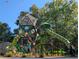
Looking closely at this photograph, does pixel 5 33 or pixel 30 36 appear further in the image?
pixel 30 36

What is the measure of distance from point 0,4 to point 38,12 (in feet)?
3.73

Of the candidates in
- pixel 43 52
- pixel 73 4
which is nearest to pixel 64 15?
pixel 73 4

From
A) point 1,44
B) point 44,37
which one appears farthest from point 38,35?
point 1,44

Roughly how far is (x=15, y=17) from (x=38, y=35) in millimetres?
858

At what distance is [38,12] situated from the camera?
13.1m

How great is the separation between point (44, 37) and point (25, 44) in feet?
1.84

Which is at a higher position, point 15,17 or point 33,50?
point 15,17

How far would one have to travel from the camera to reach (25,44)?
13.1 metres

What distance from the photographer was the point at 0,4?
12.6m

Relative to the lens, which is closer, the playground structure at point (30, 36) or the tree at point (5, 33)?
the tree at point (5, 33)

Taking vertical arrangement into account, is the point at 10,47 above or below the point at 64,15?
below

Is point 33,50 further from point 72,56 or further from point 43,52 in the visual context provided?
point 72,56

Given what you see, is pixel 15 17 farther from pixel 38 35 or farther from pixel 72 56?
pixel 72 56

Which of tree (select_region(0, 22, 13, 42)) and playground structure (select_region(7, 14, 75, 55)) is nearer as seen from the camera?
tree (select_region(0, 22, 13, 42))
